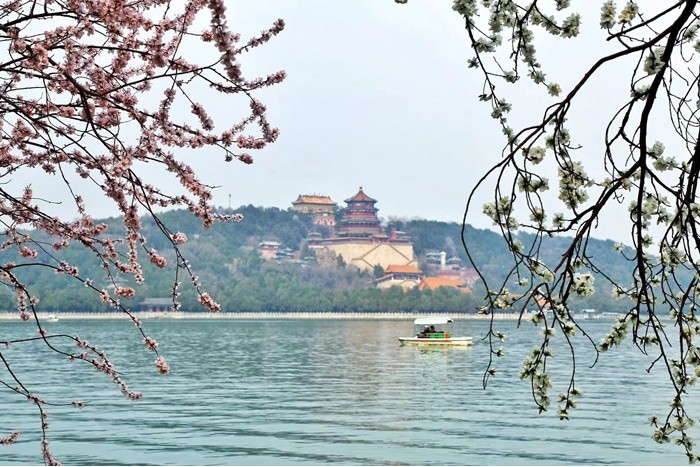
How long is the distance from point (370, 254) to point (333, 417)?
121 meters

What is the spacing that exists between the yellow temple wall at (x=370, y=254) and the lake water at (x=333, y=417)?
10002 cm

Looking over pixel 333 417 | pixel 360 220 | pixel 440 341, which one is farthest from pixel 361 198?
pixel 333 417

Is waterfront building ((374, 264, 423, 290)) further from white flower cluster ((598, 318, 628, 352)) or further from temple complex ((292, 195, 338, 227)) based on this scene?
white flower cluster ((598, 318, 628, 352))

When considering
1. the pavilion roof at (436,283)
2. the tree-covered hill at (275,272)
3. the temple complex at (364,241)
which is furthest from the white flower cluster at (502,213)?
the temple complex at (364,241)

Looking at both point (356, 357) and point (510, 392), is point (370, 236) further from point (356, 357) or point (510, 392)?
point (510, 392)

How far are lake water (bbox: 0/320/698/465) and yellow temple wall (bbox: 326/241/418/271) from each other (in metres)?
100

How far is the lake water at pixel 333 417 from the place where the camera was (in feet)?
66.2

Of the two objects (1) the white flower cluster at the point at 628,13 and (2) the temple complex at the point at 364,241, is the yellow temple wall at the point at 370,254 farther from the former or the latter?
(1) the white flower cluster at the point at 628,13

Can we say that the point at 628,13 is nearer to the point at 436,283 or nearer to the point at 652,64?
the point at 652,64

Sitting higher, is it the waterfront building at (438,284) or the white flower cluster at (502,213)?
the waterfront building at (438,284)

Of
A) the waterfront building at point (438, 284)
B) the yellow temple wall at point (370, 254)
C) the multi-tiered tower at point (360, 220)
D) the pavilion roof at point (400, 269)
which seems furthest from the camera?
the multi-tiered tower at point (360, 220)

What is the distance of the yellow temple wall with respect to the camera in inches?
5758

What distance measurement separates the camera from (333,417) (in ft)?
85.6

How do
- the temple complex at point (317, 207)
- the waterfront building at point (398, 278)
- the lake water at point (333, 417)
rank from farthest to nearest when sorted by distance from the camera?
1. the temple complex at point (317, 207)
2. the waterfront building at point (398, 278)
3. the lake water at point (333, 417)
